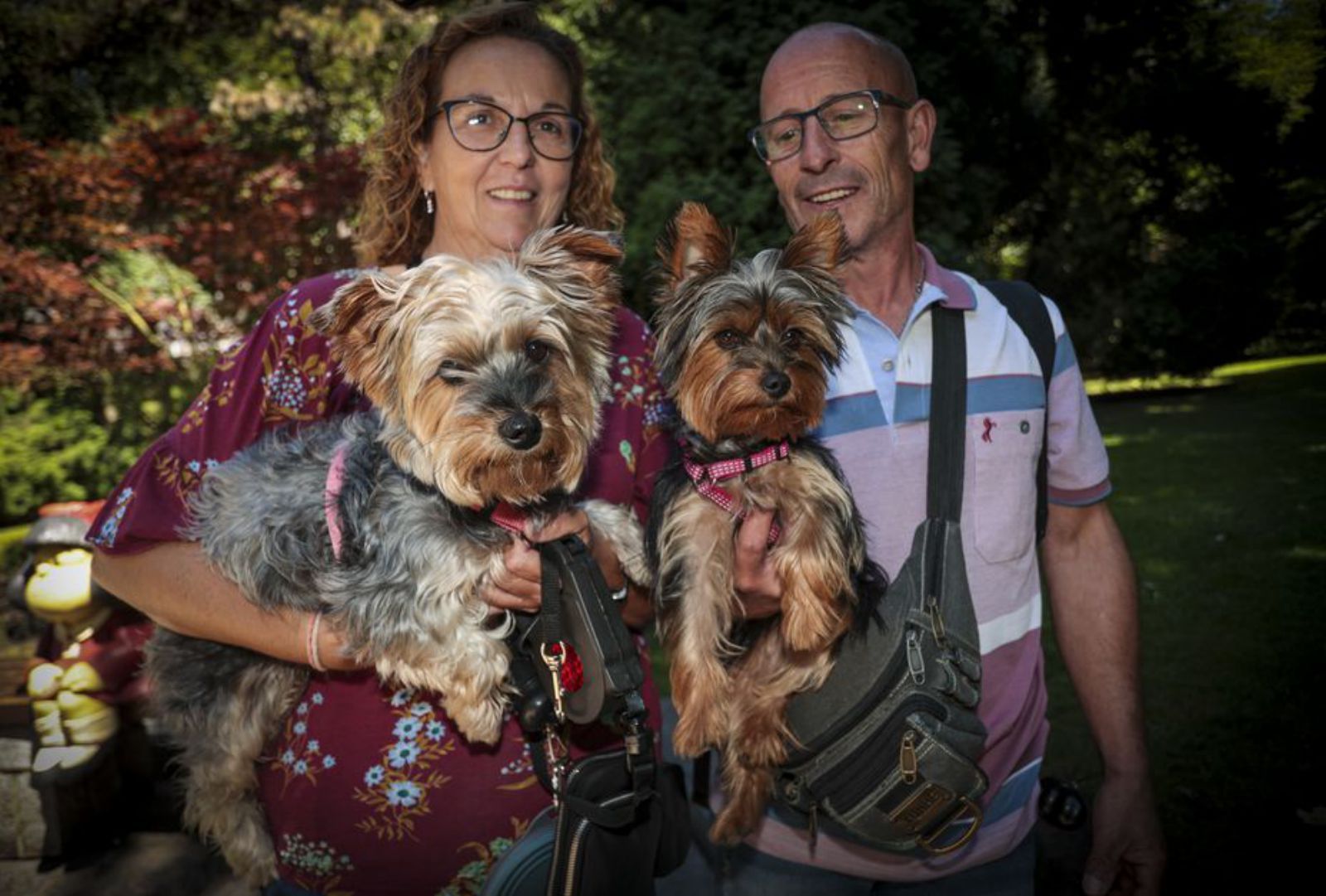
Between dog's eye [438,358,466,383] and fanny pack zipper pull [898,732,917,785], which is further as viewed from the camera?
dog's eye [438,358,466,383]

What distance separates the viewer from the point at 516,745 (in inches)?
98.2

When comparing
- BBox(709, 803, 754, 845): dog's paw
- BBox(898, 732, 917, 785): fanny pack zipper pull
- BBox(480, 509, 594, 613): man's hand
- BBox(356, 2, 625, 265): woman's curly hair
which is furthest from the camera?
BBox(356, 2, 625, 265): woman's curly hair

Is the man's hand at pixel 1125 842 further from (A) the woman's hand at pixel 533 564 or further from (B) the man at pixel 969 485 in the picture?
(A) the woman's hand at pixel 533 564

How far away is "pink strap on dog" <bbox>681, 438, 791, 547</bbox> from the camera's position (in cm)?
271

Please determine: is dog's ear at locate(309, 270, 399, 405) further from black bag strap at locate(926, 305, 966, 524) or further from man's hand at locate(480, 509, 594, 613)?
black bag strap at locate(926, 305, 966, 524)

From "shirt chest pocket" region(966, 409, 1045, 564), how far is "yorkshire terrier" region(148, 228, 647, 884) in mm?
997

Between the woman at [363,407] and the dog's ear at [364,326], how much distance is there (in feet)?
0.37

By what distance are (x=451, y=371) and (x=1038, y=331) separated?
1.69m

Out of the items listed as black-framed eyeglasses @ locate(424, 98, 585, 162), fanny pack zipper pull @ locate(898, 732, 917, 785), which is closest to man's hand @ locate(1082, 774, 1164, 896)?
fanny pack zipper pull @ locate(898, 732, 917, 785)

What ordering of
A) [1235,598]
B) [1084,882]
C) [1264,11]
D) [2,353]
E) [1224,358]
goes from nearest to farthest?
[1084,882] < [1264,11] < [1235,598] < [2,353] < [1224,358]

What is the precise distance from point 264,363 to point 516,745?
1.24 metres

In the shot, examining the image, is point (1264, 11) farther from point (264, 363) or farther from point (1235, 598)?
point (264, 363)

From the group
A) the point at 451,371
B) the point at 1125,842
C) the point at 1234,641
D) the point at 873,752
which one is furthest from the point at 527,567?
the point at 1234,641

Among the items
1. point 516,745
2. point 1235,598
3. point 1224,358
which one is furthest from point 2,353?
point 1224,358
